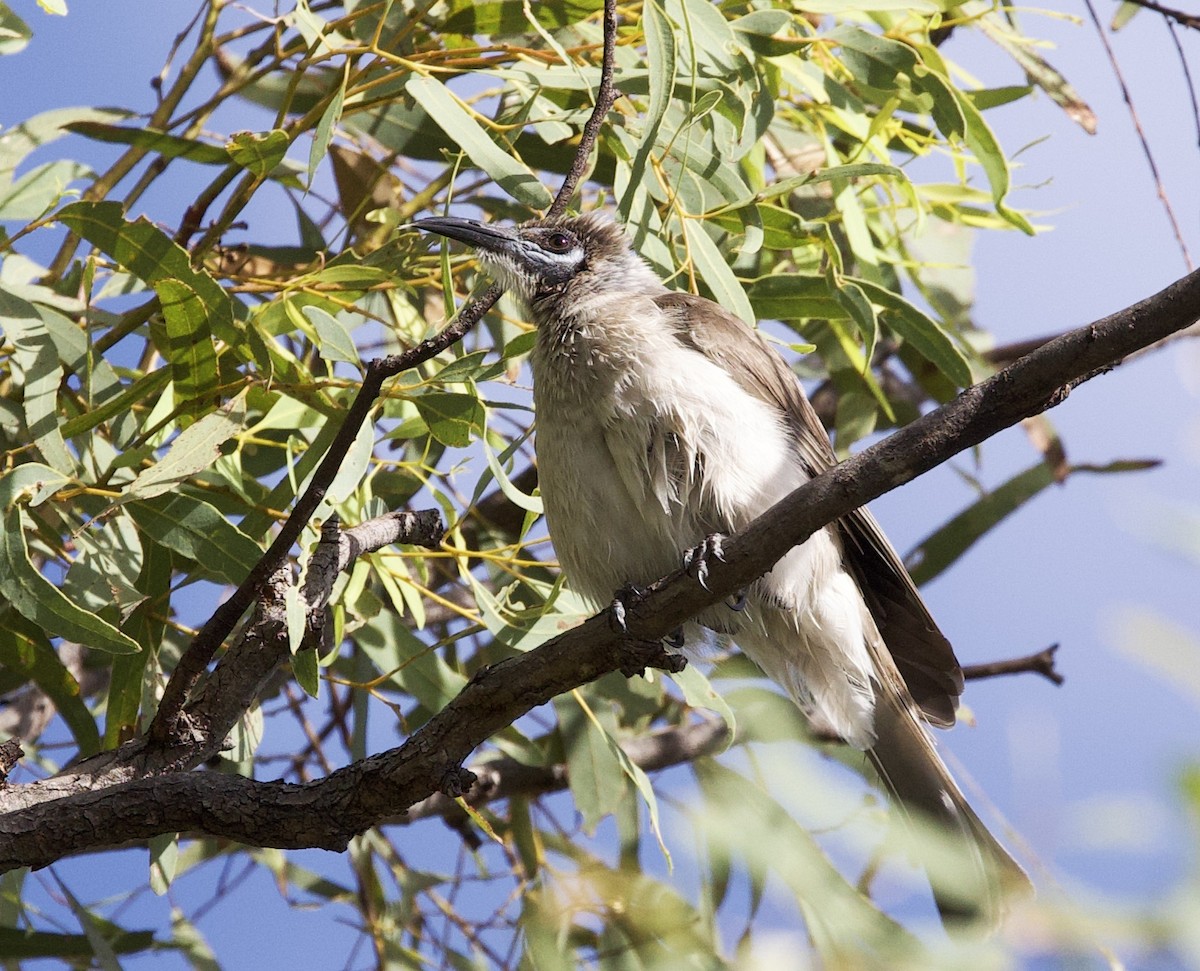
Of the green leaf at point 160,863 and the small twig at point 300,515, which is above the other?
the small twig at point 300,515

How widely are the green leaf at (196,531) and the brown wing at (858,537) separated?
1.03m

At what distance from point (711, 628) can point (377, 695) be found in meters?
0.76

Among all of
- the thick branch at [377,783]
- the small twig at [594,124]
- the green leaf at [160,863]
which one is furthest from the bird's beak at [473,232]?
the green leaf at [160,863]

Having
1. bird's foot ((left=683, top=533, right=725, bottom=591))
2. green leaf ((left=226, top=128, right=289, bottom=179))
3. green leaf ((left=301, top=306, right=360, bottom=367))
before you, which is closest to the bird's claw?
bird's foot ((left=683, top=533, right=725, bottom=591))

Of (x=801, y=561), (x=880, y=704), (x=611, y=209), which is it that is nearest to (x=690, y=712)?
(x=880, y=704)

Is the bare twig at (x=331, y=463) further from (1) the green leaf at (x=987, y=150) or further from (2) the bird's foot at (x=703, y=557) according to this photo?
(1) the green leaf at (x=987, y=150)

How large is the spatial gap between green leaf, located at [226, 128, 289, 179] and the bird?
35 cm

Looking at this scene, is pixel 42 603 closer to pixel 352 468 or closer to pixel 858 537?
pixel 352 468

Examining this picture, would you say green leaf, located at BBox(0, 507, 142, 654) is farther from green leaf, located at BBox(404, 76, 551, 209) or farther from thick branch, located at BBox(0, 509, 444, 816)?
green leaf, located at BBox(404, 76, 551, 209)

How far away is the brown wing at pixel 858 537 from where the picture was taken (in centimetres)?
283

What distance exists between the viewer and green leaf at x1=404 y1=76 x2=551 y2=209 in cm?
246

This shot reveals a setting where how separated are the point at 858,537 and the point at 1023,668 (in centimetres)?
135

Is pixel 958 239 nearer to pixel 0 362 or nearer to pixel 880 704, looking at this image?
pixel 880 704

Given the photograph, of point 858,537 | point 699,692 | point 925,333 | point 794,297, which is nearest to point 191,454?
point 699,692
